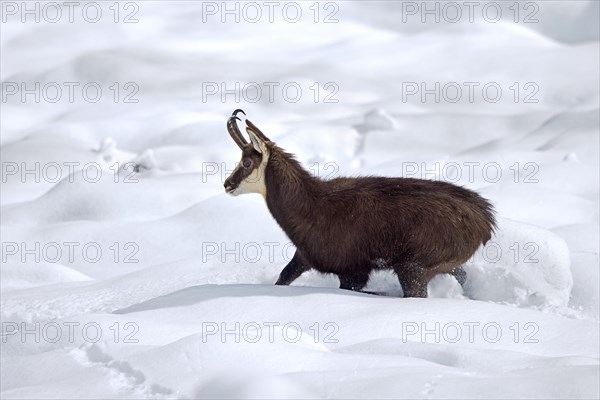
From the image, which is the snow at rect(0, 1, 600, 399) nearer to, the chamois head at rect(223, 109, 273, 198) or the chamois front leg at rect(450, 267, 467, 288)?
the chamois front leg at rect(450, 267, 467, 288)

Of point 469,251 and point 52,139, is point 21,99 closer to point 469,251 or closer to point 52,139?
point 52,139

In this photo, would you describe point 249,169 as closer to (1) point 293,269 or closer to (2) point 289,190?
(2) point 289,190

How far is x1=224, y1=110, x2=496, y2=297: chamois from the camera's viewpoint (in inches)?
231

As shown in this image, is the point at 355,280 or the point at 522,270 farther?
the point at 522,270

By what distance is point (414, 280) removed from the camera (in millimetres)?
5879

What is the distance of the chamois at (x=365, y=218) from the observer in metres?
5.86

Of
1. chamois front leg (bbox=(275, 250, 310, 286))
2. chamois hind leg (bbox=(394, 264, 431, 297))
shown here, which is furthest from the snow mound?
chamois front leg (bbox=(275, 250, 310, 286))

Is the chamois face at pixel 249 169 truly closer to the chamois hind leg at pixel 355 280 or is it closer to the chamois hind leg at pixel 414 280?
the chamois hind leg at pixel 355 280

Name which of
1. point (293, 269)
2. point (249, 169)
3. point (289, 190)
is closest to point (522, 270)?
point (293, 269)

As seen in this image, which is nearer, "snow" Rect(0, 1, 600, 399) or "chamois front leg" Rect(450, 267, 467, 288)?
"snow" Rect(0, 1, 600, 399)

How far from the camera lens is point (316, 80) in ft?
57.3

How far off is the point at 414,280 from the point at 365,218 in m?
0.48

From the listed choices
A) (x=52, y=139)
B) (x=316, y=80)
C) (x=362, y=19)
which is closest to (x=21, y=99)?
(x=52, y=139)

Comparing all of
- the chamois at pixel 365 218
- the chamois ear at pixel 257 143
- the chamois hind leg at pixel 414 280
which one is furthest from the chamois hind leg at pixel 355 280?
the chamois ear at pixel 257 143
